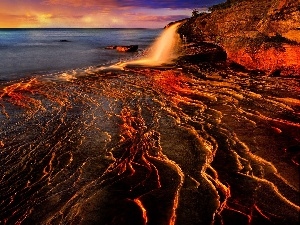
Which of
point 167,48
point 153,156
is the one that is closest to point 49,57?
point 167,48

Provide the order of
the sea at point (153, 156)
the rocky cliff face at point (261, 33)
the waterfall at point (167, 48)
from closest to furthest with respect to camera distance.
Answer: the sea at point (153, 156), the rocky cliff face at point (261, 33), the waterfall at point (167, 48)

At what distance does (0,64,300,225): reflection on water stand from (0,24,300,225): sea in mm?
23

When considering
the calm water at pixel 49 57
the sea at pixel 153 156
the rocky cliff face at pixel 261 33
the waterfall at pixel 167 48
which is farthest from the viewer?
the waterfall at pixel 167 48

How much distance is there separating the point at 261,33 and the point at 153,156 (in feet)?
43.4

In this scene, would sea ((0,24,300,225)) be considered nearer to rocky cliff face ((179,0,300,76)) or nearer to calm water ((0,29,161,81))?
rocky cliff face ((179,0,300,76))

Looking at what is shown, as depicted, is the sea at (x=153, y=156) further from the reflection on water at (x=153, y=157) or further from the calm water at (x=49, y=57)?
the calm water at (x=49, y=57)

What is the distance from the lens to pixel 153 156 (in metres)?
7.20

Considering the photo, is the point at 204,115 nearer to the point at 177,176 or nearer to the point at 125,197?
the point at 177,176

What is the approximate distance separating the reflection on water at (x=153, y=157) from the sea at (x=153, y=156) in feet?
0.08

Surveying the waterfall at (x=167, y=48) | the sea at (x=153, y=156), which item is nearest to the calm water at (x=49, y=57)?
the waterfall at (x=167, y=48)

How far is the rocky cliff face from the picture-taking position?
15258 mm

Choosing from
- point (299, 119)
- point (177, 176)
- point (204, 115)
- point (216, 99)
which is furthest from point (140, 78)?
point (177, 176)

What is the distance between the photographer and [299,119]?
30.1 ft

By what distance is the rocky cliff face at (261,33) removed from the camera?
1526 cm
